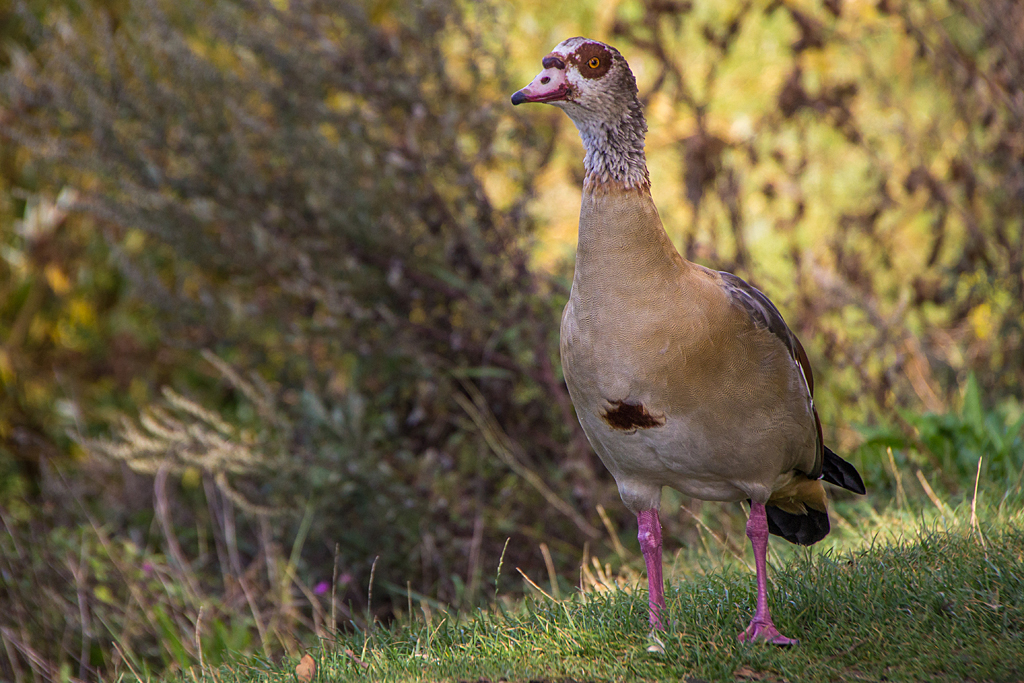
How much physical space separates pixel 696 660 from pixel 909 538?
1381 mm

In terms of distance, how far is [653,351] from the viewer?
2975mm

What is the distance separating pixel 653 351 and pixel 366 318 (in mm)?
2735

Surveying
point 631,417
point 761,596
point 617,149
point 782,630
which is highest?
point 617,149

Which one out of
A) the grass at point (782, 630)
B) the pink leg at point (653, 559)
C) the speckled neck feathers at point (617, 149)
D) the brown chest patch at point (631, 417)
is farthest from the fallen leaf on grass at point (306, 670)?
the speckled neck feathers at point (617, 149)

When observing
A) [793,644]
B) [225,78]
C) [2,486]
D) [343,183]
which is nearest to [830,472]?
[793,644]

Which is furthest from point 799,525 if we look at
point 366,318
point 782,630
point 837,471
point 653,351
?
point 366,318

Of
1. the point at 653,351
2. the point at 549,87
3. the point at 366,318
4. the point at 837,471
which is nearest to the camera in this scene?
the point at 653,351

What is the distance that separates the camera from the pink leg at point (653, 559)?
3145 mm

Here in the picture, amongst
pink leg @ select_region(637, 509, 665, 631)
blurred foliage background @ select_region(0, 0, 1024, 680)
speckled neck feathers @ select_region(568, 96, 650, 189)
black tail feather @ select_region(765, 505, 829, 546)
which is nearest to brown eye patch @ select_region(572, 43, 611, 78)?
speckled neck feathers @ select_region(568, 96, 650, 189)

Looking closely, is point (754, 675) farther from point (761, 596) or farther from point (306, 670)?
point (306, 670)

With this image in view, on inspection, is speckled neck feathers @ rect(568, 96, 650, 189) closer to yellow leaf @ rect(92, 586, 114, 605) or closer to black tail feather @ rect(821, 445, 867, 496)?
black tail feather @ rect(821, 445, 867, 496)

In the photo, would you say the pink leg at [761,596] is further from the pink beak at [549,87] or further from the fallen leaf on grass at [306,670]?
the pink beak at [549,87]

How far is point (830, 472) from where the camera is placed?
12.0ft

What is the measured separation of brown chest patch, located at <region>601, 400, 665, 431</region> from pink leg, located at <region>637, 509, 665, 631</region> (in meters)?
0.48
